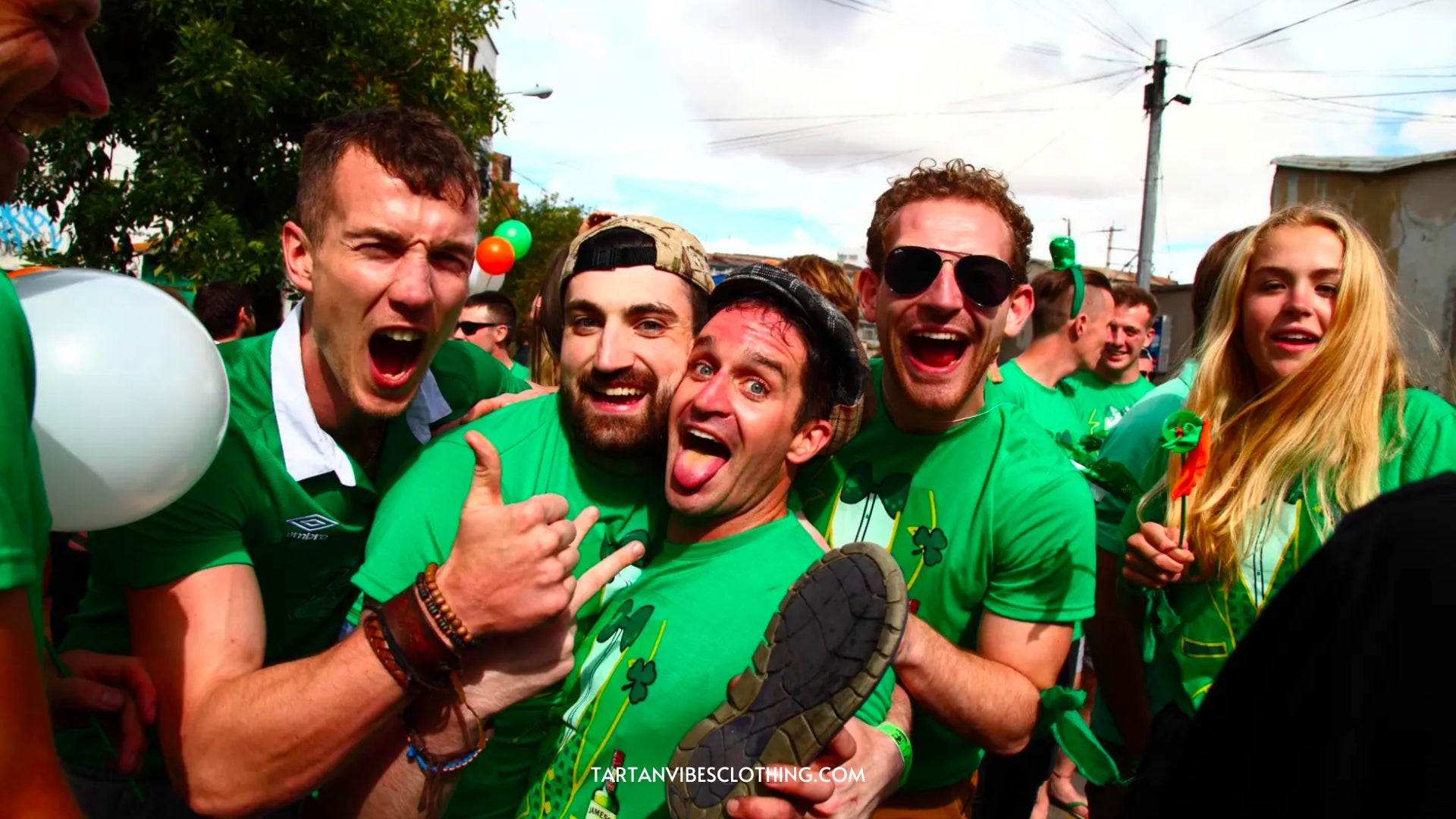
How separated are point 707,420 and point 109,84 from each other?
28.2ft

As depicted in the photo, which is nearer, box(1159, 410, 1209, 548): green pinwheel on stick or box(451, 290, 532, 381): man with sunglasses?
box(1159, 410, 1209, 548): green pinwheel on stick

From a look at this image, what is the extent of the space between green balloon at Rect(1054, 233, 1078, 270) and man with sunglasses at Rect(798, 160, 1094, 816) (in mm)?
1030

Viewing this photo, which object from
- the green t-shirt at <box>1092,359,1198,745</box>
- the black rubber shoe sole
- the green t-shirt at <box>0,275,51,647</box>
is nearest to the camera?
the green t-shirt at <box>0,275,51,647</box>

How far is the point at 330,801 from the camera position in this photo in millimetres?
1879

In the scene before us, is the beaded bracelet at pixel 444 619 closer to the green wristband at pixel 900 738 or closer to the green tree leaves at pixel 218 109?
the green wristband at pixel 900 738

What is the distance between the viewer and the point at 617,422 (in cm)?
209

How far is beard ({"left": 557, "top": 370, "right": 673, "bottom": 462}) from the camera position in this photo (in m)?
2.09

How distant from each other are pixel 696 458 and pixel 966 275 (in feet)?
3.12

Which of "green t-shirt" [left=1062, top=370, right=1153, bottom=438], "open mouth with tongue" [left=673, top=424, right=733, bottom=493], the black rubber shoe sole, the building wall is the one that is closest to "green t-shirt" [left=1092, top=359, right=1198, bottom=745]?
"open mouth with tongue" [left=673, top=424, right=733, bottom=493]

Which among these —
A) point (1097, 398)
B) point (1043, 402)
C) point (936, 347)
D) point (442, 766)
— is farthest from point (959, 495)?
point (1097, 398)

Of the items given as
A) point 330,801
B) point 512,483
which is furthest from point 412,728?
point 512,483

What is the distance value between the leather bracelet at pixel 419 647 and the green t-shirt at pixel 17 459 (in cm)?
62

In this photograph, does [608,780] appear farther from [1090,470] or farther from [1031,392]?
[1031,392]

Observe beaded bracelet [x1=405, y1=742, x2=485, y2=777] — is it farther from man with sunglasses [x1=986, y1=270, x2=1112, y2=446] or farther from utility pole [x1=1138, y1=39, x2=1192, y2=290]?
utility pole [x1=1138, y1=39, x2=1192, y2=290]
